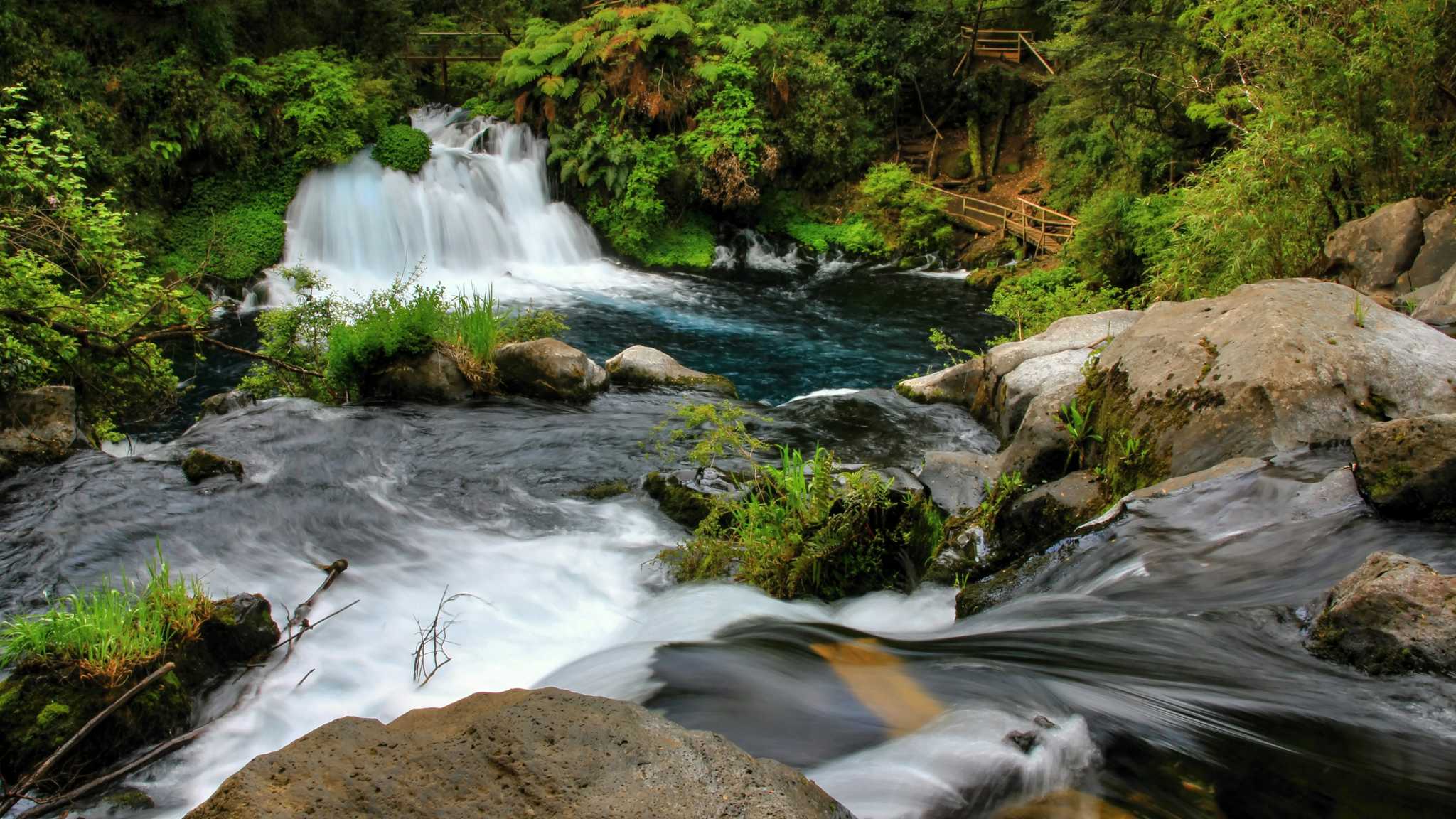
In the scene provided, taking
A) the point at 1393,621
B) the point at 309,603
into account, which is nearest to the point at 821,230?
the point at 309,603

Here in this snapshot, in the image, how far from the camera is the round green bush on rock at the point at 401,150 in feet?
56.4

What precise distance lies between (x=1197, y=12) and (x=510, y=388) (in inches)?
468

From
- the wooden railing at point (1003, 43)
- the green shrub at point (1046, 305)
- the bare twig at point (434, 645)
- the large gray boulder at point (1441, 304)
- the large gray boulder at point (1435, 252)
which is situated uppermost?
the wooden railing at point (1003, 43)

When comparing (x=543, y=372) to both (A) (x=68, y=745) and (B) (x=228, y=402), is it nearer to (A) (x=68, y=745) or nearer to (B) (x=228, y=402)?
(B) (x=228, y=402)

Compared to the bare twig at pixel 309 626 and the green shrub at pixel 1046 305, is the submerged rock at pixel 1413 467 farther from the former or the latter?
the green shrub at pixel 1046 305

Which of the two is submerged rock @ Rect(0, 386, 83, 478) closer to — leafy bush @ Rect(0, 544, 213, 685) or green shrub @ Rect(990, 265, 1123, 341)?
leafy bush @ Rect(0, 544, 213, 685)

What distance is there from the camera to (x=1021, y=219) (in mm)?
19547

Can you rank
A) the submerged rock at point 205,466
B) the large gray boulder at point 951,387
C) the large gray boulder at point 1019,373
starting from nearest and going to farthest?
the submerged rock at point 205,466
the large gray boulder at point 1019,373
the large gray boulder at point 951,387

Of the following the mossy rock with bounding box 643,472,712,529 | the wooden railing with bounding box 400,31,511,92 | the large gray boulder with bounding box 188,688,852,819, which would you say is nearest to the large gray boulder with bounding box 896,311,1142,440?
the mossy rock with bounding box 643,472,712,529

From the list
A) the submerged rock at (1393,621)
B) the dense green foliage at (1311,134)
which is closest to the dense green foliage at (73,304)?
the submerged rock at (1393,621)

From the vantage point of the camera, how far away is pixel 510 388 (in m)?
9.98

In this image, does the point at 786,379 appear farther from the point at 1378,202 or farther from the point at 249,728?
the point at 249,728

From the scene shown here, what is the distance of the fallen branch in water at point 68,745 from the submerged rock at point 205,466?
10.7ft

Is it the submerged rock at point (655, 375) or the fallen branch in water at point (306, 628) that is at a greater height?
the submerged rock at point (655, 375)
